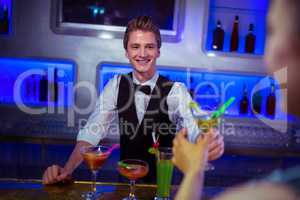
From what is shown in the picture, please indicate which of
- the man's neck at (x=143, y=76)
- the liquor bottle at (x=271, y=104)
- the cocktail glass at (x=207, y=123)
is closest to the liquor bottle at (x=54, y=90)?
the man's neck at (x=143, y=76)

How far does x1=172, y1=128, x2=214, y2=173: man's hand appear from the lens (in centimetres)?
84

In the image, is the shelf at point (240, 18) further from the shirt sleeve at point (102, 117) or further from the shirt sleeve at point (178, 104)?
the shirt sleeve at point (102, 117)

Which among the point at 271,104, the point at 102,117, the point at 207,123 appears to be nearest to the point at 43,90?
the point at 102,117

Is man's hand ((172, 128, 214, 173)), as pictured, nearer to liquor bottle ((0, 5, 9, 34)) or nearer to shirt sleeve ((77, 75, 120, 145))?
shirt sleeve ((77, 75, 120, 145))

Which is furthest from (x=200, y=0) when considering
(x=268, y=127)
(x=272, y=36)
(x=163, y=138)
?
(x=272, y=36)

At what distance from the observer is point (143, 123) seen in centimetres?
213

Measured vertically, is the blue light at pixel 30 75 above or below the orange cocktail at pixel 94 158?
above

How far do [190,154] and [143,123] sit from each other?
128 cm

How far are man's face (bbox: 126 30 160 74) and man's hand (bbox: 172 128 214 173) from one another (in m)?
1.19

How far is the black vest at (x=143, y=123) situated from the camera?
6.93 ft

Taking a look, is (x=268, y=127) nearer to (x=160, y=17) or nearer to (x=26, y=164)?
(x=160, y=17)

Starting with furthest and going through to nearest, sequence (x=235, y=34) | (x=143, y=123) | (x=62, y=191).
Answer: (x=235, y=34) < (x=143, y=123) < (x=62, y=191)

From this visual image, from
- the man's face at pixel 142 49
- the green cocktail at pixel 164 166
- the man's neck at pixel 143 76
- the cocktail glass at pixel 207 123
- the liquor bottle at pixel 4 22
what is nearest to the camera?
the cocktail glass at pixel 207 123

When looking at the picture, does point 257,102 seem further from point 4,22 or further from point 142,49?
point 4,22
